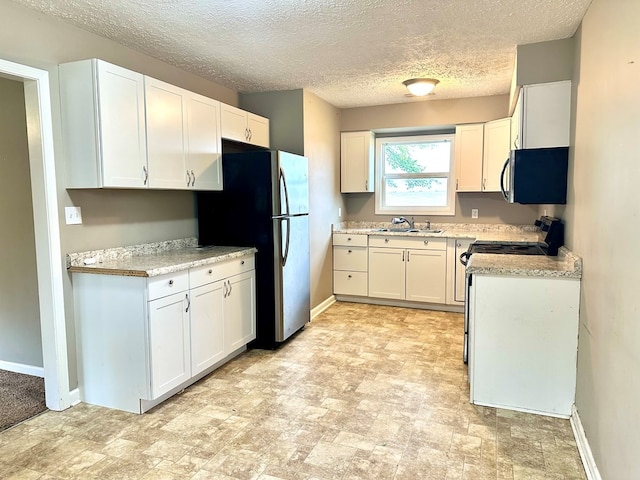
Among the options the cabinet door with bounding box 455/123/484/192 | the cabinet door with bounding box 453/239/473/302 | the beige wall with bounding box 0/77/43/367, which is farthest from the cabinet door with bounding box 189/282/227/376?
the cabinet door with bounding box 455/123/484/192

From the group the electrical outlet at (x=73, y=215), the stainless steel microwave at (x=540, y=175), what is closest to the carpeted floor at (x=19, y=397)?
the electrical outlet at (x=73, y=215)

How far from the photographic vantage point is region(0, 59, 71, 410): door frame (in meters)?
2.44

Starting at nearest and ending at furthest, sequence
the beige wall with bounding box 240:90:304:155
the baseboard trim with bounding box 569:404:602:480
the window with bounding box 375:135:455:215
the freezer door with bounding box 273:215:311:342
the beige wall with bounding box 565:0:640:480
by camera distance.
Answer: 1. the beige wall with bounding box 565:0:640:480
2. the baseboard trim with bounding box 569:404:602:480
3. the freezer door with bounding box 273:215:311:342
4. the beige wall with bounding box 240:90:304:155
5. the window with bounding box 375:135:455:215

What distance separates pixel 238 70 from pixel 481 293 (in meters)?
2.72

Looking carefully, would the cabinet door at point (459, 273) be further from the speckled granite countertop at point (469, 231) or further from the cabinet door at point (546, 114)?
the cabinet door at point (546, 114)

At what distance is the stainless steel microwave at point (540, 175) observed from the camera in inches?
112

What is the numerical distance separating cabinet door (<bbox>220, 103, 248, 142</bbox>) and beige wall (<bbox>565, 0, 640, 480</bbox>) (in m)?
2.65

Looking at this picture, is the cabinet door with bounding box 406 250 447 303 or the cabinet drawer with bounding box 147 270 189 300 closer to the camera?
the cabinet drawer with bounding box 147 270 189 300

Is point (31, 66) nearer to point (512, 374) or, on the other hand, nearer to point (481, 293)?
point (481, 293)

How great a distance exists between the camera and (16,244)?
306 cm

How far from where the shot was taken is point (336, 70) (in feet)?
12.0

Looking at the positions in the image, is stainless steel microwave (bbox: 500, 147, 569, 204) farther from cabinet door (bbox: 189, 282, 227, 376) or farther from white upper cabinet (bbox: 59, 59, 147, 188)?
white upper cabinet (bbox: 59, 59, 147, 188)

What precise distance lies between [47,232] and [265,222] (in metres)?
1.57

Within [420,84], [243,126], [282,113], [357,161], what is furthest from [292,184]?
[357,161]
